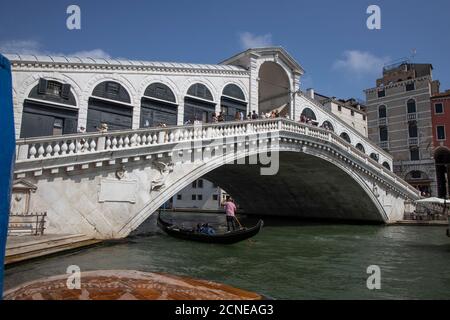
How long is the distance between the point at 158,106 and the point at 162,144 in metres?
3.93

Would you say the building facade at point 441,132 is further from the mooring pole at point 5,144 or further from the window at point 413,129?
the mooring pole at point 5,144

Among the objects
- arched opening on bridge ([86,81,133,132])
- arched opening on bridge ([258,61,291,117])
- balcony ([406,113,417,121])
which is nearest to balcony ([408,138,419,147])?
balcony ([406,113,417,121])

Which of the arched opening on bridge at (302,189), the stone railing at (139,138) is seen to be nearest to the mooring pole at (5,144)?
the stone railing at (139,138)

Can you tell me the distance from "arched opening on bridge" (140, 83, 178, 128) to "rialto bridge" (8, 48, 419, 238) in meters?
0.04

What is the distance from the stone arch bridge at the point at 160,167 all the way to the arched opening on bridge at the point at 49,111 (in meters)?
2.13

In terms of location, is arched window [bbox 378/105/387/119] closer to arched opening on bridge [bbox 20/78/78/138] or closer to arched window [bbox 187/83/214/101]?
arched window [bbox 187/83/214/101]

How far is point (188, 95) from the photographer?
13383 mm

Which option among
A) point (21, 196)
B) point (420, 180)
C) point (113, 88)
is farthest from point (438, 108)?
point (21, 196)

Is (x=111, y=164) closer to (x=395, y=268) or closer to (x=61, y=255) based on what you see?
(x=61, y=255)

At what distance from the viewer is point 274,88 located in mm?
19172

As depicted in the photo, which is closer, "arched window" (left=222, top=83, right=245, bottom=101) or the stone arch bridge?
the stone arch bridge

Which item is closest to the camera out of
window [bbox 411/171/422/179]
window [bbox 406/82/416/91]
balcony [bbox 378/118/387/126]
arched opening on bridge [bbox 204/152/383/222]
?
arched opening on bridge [bbox 204/152/383/222]

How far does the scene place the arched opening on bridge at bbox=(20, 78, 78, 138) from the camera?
9484 millimetres
